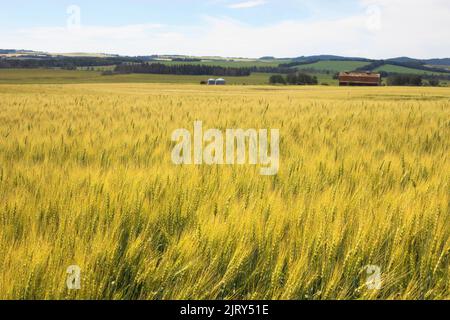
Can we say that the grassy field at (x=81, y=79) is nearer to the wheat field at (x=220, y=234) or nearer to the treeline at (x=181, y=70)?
the treeline at (x=181, y=70)

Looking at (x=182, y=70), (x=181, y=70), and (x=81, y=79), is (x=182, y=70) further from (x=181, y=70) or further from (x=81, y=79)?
(x=81, y=79)

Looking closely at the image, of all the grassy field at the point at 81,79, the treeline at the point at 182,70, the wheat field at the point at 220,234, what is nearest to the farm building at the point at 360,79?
the grassy field at the point at 81,79

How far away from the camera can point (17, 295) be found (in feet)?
4.55

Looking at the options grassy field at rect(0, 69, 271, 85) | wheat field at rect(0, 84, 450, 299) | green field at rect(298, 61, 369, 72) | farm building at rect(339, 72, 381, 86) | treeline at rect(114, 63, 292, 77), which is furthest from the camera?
green field at rect(298, 61, 369, 72)

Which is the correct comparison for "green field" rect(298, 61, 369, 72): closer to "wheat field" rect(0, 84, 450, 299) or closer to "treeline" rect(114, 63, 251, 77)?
"treeline" rect(114, 63, 251, 77)

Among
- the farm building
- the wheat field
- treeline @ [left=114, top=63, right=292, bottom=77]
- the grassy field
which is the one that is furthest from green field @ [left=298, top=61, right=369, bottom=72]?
the wheat field

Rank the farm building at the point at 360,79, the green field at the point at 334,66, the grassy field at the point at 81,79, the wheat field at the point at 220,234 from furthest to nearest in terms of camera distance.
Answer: the green field at the point at 334,66 < the farm building at the point at 360,79 < the grassy field at the point at 81,79 < the wheat field at the point at 220,234

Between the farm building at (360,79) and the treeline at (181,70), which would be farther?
the treeline at (181,70)

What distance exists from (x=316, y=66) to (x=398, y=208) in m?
156

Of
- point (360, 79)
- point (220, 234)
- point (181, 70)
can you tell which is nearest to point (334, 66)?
point (181, 70)

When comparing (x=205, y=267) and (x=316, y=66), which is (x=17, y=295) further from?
(x=316, y=66)
